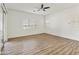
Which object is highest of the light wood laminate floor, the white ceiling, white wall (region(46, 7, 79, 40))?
the white ceiling

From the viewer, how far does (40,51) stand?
4.56ft

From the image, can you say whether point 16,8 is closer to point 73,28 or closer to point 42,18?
→ point 42,18

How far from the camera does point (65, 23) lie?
1.45 m

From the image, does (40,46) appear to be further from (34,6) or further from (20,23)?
(34,6)

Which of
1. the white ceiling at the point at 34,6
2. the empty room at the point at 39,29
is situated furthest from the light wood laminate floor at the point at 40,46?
the white ceiling at the point at 34,6

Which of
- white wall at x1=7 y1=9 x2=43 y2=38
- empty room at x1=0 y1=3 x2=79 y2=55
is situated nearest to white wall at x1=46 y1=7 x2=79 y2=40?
empty room at x1=0 y1=3 x2=79 y2=55

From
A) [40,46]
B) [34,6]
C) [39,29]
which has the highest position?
[34,6]

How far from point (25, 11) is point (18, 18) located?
0.49ft

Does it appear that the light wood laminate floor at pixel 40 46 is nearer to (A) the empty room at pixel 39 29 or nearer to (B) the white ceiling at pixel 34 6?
(A) the empty room at pixel 39 29

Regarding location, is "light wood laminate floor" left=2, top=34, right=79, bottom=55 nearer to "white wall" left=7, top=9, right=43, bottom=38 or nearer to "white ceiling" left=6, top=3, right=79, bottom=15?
"white wall" left=7, top=9, right=43, bottom=38

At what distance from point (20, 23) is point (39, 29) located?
30 cm

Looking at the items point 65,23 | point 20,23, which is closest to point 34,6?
point 20,23

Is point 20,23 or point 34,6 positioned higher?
point 34,6

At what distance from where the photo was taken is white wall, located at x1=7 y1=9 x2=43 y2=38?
140 centimetres
